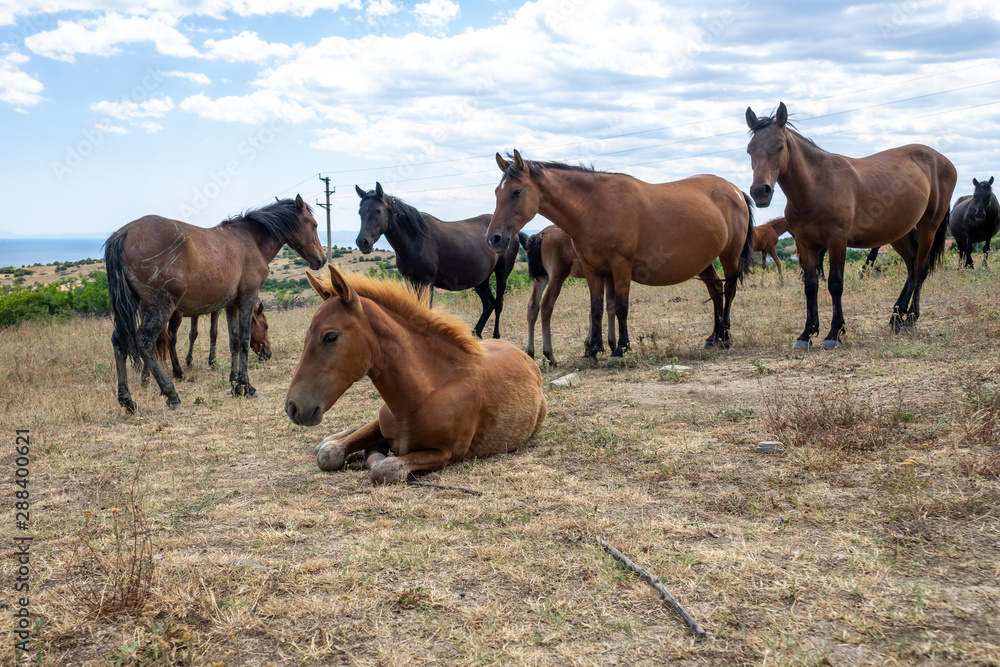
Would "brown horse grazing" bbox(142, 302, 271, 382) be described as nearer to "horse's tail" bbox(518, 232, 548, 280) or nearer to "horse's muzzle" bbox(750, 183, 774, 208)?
"horse's tail" bbox(518, 232, 548, 280)

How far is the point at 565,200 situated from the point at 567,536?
6131 mm

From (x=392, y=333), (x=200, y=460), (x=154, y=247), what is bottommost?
(x=200, y=460)

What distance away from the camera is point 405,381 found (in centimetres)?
509

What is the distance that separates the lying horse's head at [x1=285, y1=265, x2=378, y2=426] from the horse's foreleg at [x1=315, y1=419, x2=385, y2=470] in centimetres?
74

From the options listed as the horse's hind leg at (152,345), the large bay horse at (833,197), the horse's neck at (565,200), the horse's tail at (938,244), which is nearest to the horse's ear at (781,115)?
the large bay horse at (833,197)

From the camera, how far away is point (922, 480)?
13.9 feet

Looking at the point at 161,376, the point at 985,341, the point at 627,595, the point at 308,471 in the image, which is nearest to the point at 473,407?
the point at 308,471

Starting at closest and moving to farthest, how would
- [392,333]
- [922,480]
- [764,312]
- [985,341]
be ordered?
[922,480]
[392,333]
[985,341]
[764,312]

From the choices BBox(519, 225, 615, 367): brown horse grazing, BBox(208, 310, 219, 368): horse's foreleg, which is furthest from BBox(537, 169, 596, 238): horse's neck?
BBox(208, 310, 219, 368): horse's foreleg

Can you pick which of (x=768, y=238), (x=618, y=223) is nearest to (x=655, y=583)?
(x=618, y=223)

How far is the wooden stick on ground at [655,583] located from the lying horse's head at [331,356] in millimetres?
2076

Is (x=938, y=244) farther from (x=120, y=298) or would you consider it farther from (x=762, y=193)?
(x=120, y=298)

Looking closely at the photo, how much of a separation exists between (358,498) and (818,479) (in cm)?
307

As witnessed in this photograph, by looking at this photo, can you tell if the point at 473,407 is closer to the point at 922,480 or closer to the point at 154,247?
the point at 922,480
